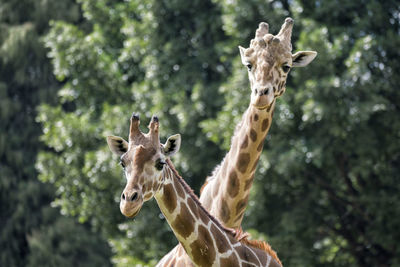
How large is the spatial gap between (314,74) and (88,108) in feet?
21.8

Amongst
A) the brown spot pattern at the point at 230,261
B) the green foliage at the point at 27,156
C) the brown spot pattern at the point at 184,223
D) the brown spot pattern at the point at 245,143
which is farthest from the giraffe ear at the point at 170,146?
the green foliage at the point at 27,156

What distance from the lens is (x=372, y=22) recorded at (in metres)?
17.9

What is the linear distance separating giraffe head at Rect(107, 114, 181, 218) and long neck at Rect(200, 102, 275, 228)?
2.00 meters

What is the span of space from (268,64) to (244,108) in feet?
26.9

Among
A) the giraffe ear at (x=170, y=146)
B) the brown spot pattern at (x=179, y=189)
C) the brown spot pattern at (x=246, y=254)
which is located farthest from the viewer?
the brown spot pattern at (x=246, y=254)

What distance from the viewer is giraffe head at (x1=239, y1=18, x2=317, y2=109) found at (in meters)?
8.35

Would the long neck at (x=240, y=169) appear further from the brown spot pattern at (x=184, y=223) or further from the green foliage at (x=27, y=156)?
the green foliage at (x=27, y=156)

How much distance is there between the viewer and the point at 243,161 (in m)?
9.33

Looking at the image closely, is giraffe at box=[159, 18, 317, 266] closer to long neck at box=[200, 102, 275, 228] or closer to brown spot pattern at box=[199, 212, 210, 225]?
long neck at box=[200, 102, 275, 228]

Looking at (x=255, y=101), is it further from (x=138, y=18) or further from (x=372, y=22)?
(x=138, y=18)

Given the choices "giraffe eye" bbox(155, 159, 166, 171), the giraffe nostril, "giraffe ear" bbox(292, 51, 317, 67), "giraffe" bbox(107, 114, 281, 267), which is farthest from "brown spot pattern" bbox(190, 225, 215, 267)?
"giraffe ear" bbox(292, 51, 317, 67)

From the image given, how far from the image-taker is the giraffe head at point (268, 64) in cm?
835

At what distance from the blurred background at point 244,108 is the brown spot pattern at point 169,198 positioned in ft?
29.7

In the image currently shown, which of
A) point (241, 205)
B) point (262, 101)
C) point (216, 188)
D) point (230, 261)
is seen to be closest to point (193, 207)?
point (230, 261)
